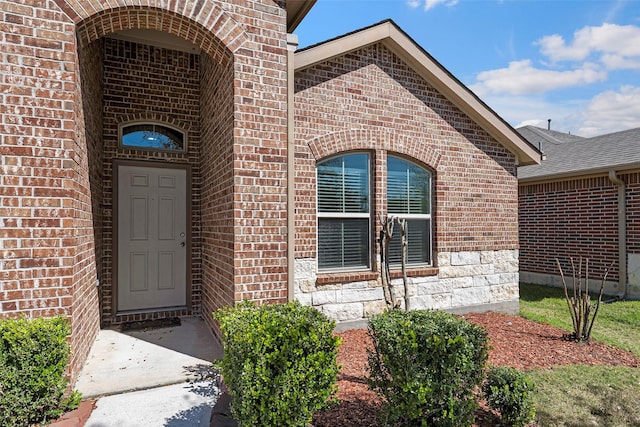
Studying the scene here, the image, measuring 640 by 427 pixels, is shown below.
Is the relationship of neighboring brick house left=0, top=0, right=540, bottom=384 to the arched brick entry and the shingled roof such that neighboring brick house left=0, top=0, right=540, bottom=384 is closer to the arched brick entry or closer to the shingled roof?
the arched brick entry

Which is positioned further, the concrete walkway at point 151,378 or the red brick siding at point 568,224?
the red brick siding at point 568,224

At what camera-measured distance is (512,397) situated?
282 centimetres

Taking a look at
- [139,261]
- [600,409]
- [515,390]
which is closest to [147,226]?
[139,261]

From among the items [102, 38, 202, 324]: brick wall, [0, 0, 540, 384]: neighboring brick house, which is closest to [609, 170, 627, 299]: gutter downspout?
[0, 0, 540, 384]: neighboring brick house

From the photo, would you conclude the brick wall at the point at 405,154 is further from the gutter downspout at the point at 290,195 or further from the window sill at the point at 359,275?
the gutter downspout at the point at 290,195

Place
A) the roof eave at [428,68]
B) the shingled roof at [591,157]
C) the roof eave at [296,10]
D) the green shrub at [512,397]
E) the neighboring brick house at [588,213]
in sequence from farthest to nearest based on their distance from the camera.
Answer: the shingled roof at [591,157]
the neighboring brick house at [588,213]
the roof eave at [428,68]
the roof eave at [296,10]
the green shrub at [512,397]

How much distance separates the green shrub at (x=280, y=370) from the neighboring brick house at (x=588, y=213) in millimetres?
9138

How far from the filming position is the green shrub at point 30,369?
8.30 ft

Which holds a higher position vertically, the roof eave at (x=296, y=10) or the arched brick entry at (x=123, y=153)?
Result: the roof eave at (x=296, y=10)

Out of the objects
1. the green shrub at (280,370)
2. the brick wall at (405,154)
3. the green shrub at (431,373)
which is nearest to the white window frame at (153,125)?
the brick wall at (405,154)

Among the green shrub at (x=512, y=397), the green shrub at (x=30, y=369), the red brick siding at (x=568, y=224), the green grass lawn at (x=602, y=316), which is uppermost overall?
the red brick siding at (x=568, y=224)

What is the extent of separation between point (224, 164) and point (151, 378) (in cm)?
237

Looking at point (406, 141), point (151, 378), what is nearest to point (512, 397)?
point (151, 378)

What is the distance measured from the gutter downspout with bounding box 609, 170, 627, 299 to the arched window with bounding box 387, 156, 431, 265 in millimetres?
5539
